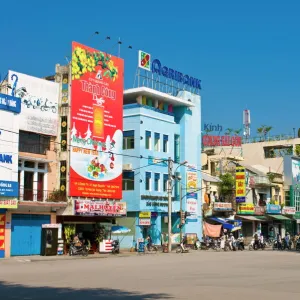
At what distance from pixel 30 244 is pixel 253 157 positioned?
4742 centimetres

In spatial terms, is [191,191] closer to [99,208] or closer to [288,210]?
[99,208]

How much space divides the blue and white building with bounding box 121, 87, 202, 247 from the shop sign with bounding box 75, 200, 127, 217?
301 centimetres

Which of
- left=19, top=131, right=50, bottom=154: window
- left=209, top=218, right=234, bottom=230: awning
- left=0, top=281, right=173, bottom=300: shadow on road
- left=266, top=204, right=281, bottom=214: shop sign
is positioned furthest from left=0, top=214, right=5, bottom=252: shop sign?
left=266, top=204, right=281, bottom=214: shop sign

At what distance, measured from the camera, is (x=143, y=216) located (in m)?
49.7

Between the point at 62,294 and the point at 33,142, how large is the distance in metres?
27.4

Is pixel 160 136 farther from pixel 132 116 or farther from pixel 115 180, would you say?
pixel 115 180

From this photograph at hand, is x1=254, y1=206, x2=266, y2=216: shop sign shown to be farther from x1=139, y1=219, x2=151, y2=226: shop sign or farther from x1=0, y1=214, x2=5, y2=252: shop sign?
x1=0, y1=214, x2=5, y2=252: shop sign

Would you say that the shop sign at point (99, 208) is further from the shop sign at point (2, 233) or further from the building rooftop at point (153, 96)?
the building rooftop at point (153, 96)

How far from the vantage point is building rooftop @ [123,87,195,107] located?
2100 inches

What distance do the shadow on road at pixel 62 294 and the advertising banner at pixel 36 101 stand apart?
2449 cm

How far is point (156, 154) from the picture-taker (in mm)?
54688

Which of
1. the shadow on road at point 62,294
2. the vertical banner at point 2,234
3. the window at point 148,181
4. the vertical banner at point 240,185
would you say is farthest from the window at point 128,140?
the shadow on road at point 62,294

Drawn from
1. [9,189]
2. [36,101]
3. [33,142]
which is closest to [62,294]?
[9,189]

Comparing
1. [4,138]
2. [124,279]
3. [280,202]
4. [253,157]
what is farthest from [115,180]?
[253,157]
